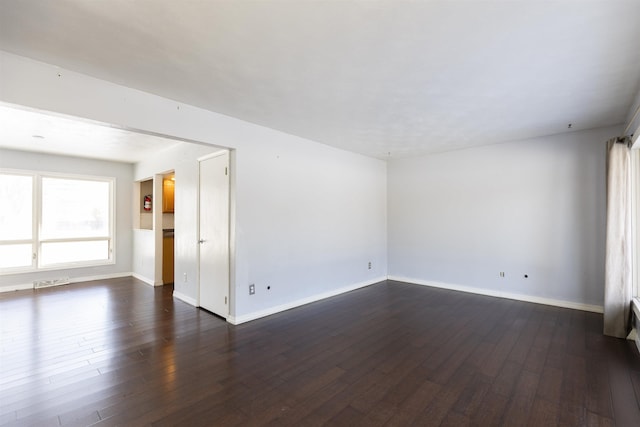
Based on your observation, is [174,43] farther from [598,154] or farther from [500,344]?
[598,154]

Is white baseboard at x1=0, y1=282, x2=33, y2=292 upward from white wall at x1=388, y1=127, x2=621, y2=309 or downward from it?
downward

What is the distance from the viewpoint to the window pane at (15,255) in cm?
521

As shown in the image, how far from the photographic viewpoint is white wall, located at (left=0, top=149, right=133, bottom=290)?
5324 mm

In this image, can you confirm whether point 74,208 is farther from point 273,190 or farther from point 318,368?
point 318,368

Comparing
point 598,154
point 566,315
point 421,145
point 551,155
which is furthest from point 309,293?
point 598,154

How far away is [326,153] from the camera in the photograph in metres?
4.96

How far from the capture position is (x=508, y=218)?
4.75 m

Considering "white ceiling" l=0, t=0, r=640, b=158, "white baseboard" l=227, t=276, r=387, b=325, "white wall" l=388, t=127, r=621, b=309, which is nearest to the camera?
"white ceiling" l=0, t=0, r=640, b=158

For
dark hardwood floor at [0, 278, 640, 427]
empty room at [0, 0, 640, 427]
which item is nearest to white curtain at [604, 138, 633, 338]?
empty room at [0, 0, 640, 427]

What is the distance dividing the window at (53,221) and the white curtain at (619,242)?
338 inches

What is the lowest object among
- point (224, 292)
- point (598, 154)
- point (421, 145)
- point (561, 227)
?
point (224, 292)

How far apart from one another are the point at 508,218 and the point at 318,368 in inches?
158

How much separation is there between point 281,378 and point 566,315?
3965mm

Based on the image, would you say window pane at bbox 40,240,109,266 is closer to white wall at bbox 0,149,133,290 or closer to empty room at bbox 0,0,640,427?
empty room at bbox 0,0,640,427
